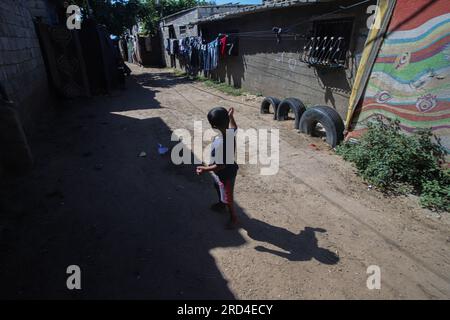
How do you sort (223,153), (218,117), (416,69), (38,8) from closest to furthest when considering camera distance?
(218,117)
(223,153)
(416,69)
(38,8)

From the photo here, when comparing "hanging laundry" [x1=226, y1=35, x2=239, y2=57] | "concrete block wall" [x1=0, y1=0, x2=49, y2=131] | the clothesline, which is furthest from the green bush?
the clothesline

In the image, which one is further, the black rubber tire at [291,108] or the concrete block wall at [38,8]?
the concrete block wall at [38,8]

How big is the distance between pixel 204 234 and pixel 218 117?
1375 mm

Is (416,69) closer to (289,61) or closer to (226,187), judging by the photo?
(226,187)

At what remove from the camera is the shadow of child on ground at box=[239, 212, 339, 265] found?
2.75m

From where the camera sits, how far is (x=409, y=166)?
13.0 feet

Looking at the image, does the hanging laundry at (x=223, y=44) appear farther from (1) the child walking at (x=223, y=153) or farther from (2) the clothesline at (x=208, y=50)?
(1) the child walking at (x=223, y=153)

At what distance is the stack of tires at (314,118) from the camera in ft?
17.4

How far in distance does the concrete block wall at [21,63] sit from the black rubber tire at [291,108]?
5883mm

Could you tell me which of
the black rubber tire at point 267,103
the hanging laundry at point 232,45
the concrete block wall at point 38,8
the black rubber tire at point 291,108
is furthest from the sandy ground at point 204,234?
the hanging laundry at point 232,45

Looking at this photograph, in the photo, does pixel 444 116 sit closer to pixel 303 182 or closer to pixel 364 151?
pixel 364 151

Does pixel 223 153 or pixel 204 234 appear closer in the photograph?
pixel 223 153

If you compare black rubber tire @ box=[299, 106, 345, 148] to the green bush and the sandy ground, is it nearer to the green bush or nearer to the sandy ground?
the sandy ground

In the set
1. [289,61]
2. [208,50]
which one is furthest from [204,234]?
[208,50]
